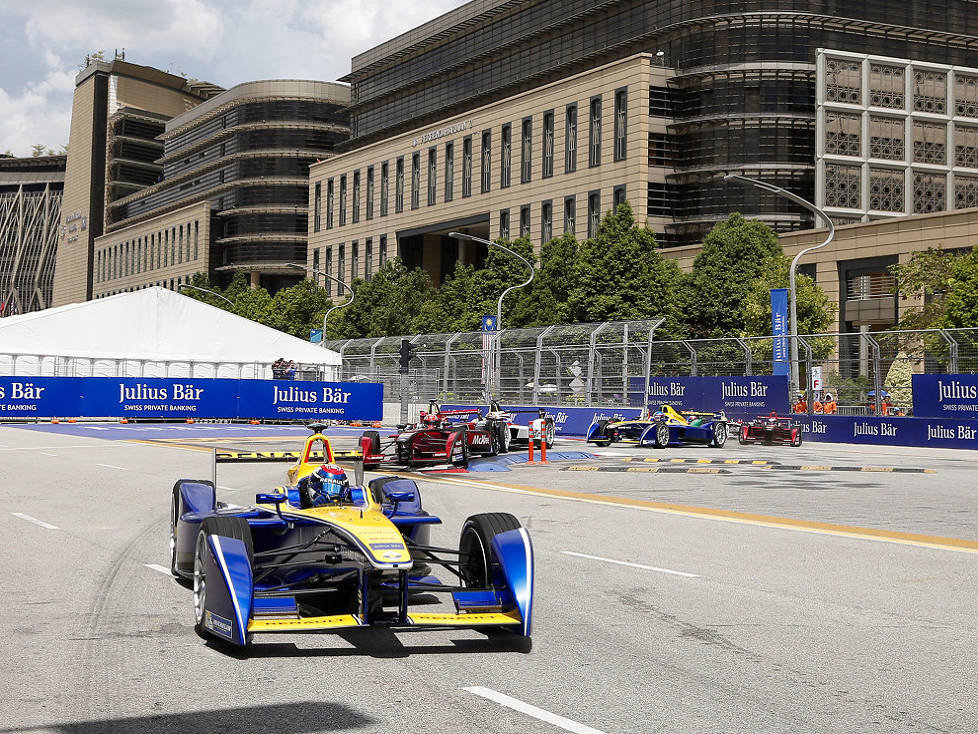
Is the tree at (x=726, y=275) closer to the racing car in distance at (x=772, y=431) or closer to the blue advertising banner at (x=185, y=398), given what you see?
the blue advertising banner at (x=185, y=398)

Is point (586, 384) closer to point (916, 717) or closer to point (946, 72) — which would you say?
point (916, 717)

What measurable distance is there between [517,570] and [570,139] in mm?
73088

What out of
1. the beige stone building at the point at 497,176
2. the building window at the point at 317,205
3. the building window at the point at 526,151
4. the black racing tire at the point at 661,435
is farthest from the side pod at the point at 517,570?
the building window at the point at 317,205

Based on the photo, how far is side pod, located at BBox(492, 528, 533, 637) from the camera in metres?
7.15

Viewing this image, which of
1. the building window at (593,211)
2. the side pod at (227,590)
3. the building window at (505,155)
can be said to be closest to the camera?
the side pod at (227,590)

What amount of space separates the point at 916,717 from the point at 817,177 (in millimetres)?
68093

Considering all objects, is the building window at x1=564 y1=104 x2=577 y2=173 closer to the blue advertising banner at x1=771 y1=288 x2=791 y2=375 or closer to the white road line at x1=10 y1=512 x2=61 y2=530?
the blue advertising banner at x1=771 y1=288 x2=791 y2=375

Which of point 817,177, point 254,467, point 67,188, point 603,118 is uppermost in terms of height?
point 67,188

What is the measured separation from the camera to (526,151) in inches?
3250

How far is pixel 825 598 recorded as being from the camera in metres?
9.10

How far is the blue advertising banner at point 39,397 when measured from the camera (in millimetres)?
44188

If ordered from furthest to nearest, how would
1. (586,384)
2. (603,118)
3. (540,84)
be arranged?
1. (540,84)
2. (603,118)
3. (586,384)

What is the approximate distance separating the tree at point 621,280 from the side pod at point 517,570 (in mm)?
48721

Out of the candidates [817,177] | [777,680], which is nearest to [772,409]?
[777,680]
